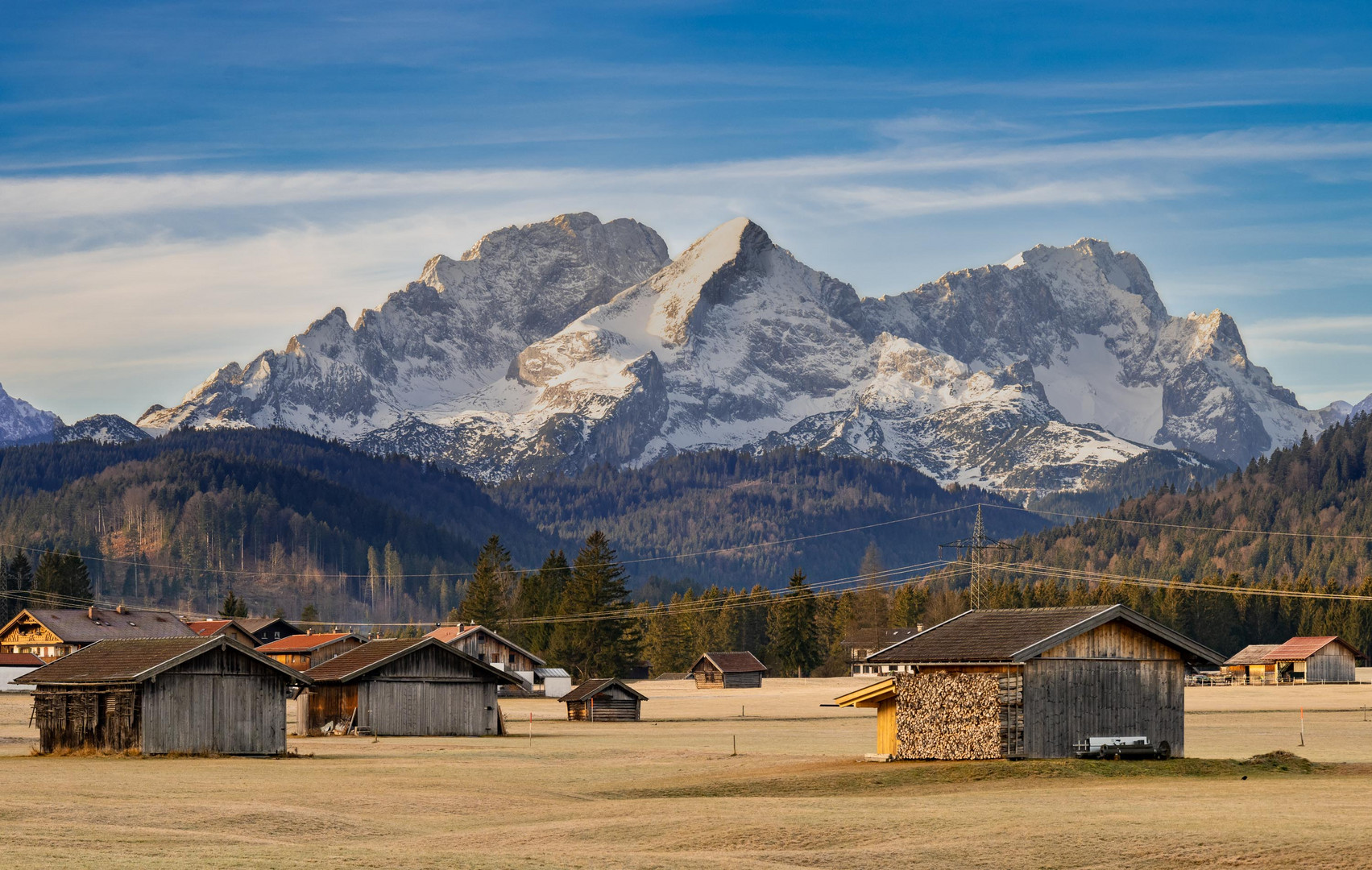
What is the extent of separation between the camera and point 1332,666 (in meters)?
174

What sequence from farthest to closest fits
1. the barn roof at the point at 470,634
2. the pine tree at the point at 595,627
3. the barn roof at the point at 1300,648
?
the pine tree at the point at 595,627
the barn roof at the point at 1300,648
the barn roof at the point at 470,634

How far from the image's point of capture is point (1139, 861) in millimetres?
33781

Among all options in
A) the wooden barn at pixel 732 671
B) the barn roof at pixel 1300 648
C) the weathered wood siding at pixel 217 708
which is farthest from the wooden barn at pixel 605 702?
the barn roof at pixel 1300 648

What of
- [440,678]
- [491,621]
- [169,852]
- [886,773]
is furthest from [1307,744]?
[491,621]

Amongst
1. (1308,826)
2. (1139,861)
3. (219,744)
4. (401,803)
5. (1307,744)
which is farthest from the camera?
(1307,744)

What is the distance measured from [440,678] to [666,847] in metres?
49.8

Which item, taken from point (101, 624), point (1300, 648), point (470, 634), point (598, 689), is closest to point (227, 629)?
point (101, 624)

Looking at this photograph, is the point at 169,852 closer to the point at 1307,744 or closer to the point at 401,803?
the point at 401,803

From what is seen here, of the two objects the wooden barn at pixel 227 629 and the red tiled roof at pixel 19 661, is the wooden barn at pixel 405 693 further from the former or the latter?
the wooden barn at pixel 227 629

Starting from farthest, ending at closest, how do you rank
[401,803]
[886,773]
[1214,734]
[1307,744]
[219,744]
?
[1214,734], [1307,744], [219,744], [886,773], [401,803]

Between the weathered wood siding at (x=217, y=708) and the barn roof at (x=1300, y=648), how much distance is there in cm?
12875

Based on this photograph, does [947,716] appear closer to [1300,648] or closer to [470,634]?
[470,634]

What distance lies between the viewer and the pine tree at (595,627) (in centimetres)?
17450

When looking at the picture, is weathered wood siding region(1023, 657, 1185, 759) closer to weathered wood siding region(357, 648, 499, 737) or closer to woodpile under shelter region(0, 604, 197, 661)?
weathered wood siding region(357, 648, 499, 737)
